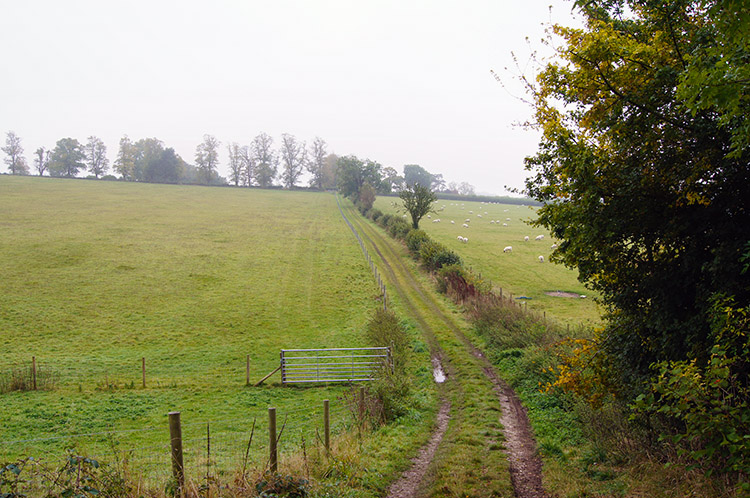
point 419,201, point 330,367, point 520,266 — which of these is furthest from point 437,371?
point 419,201

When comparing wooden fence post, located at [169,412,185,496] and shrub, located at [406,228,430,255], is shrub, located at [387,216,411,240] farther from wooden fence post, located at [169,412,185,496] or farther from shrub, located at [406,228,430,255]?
wooden fence post, located at [169,412,185,496]

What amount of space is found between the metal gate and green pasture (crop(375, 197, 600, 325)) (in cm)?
909

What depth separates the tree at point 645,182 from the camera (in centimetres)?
722

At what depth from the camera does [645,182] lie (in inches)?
312

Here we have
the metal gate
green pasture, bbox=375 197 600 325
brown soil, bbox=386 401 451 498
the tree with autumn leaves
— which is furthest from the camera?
green pasture, bbox=375 197 600 325

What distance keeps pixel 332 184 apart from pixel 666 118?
432 ft

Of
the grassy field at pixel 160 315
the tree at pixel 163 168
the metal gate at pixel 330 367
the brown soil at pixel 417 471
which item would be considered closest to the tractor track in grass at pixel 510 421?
the brown soil at pixel 417 471

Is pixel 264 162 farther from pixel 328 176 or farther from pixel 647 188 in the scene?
pixel 647 188

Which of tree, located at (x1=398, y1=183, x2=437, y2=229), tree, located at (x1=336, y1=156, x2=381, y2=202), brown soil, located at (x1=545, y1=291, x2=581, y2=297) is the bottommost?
brown soil, located at (x1=545, y1=291, x2=581, y2=297)

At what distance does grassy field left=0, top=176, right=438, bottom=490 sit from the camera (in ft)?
51.9

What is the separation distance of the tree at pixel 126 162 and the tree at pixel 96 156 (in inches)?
297

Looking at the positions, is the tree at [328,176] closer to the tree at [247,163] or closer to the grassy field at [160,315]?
the tree at [247,163]

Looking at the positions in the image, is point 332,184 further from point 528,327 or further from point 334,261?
point 528,327

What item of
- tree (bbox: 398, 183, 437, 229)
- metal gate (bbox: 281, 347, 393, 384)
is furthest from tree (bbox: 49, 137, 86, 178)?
metal gate (bbox: 281, 347, 393, 384)
